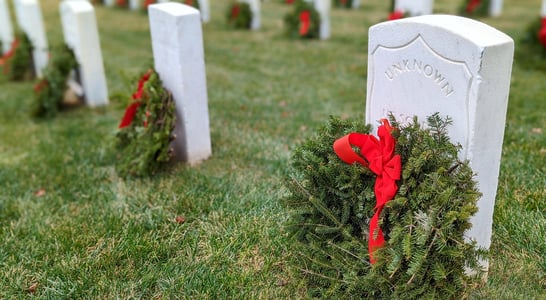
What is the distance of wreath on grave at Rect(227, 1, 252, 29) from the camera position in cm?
1032

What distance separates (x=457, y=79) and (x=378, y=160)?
515 millimetres

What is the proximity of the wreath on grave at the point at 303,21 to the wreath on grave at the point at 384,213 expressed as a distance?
21.1 ft

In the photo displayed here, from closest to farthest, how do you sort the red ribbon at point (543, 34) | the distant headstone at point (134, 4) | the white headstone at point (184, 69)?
the white headstone at point (184, 69) → the red ribbon at point (543, 34) → the distant headstone at point (134, 4)

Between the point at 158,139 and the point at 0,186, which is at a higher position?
the point at 158,139

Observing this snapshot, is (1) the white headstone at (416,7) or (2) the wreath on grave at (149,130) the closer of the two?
(2) the wreath on grave at (149,130)

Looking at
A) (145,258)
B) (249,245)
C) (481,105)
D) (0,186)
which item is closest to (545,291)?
(481,105)

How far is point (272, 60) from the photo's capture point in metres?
7.96

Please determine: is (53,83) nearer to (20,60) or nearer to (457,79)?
(20,60)

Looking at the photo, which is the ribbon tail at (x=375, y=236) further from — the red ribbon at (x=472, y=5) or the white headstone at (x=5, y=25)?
the red ribbon at (x=472, y=5)

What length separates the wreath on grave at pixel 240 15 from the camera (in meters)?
10.3

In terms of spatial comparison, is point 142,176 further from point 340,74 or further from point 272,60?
point 272,60

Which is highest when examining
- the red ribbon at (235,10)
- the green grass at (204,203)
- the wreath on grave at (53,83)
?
the red ribbon at (235,10)

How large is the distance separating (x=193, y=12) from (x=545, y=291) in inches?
120

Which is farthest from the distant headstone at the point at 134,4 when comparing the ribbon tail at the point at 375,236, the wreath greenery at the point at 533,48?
the ribbon tail at the point at 375,236
